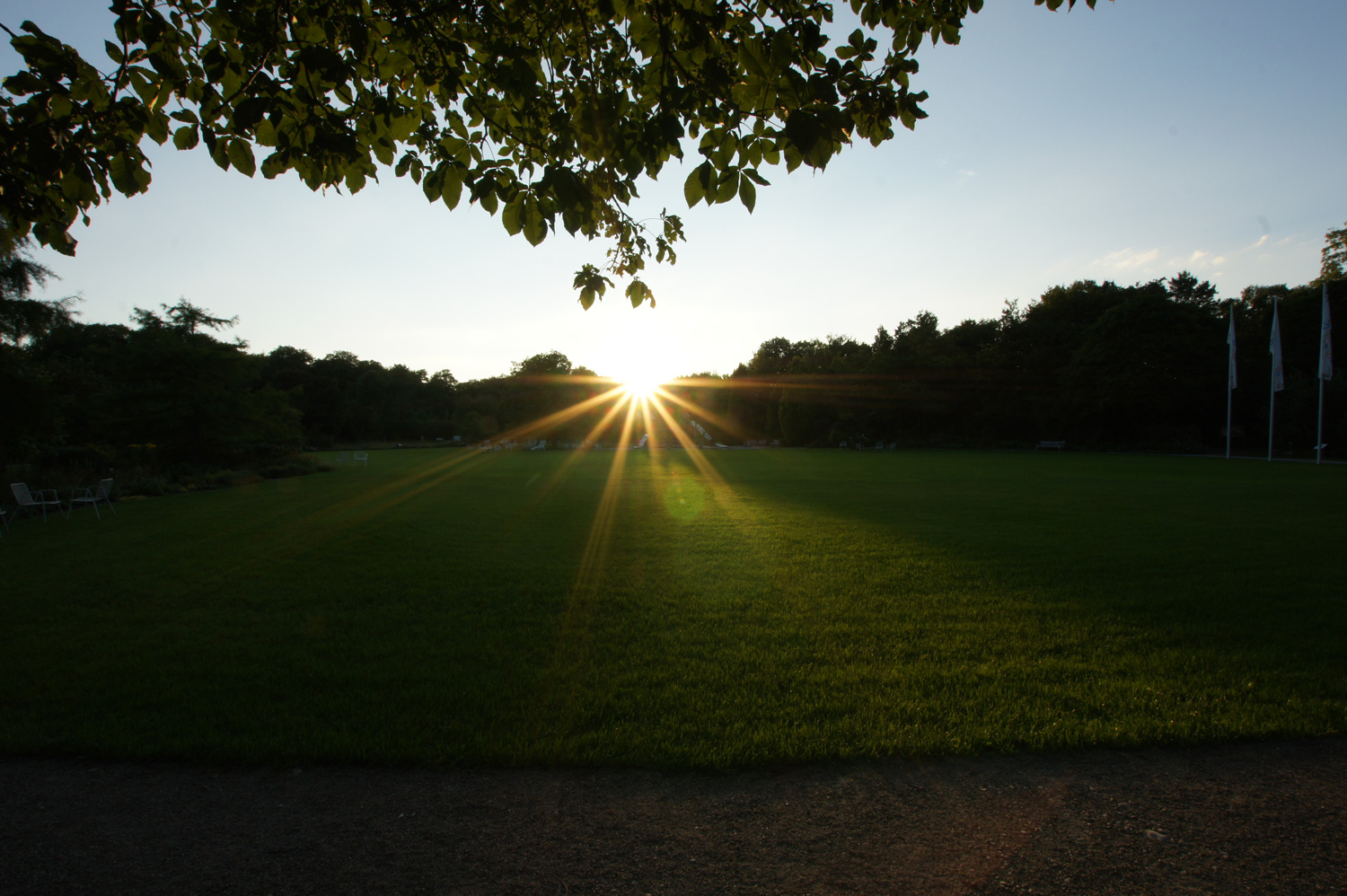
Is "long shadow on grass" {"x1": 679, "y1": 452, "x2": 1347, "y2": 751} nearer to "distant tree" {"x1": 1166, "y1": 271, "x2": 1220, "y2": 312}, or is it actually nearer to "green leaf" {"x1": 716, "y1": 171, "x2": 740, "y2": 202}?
"green leaf" {"x1": 716, "y1": 171, "x2": 740, "y2": 202}

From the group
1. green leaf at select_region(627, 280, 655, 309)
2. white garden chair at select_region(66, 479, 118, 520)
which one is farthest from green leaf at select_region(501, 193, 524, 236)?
white garden chair at select_region(66, 479, 118, 520)

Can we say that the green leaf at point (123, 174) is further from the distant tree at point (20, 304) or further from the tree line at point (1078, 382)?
the tree line at point (1078, 382)

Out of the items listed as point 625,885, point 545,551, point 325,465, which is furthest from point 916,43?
point 325,465

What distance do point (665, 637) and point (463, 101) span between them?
410cm

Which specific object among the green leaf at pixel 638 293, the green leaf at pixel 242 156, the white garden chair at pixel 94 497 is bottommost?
the white garden chair at pixel 94 497

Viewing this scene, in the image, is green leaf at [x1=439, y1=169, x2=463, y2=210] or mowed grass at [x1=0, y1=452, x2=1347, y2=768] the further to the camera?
green leaf at [x1=439, y1=169, x2=463, y2=210]

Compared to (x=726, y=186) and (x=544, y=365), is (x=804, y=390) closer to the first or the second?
(x=544, y=365)

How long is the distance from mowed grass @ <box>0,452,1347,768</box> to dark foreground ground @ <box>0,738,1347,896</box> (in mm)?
209

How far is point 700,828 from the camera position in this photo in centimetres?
279

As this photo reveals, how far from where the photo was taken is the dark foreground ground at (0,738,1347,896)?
8.02ft

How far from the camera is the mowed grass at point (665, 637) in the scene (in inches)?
143

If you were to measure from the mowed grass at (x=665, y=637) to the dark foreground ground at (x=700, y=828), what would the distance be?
21cm

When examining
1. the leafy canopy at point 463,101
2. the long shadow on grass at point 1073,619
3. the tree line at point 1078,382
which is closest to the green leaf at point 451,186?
the leafy canopy at point 463,101

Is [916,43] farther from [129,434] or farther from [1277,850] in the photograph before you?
[129,434]
